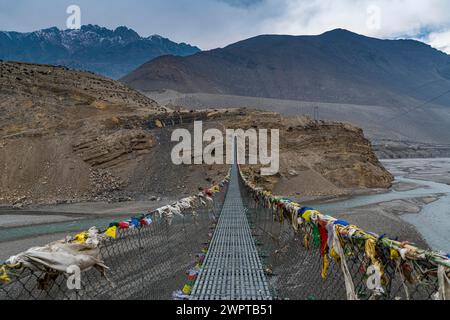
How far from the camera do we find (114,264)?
7820mm

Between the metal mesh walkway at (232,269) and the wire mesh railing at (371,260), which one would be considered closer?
the wire mesh railing at (371,260)

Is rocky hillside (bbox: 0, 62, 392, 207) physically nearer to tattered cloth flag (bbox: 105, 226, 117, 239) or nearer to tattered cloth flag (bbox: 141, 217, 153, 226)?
tattered cloth flag (bbox: 141, 217, 153, 226)

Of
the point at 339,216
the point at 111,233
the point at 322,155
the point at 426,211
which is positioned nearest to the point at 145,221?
the point at 111,233

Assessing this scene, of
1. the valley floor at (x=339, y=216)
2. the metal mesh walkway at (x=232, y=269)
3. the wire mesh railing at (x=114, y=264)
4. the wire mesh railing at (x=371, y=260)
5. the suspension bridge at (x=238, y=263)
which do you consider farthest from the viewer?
the valley floor at (x=339, y=216)

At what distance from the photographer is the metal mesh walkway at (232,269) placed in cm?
439

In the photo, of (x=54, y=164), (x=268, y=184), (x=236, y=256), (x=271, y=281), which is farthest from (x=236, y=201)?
(x=54, y=164)

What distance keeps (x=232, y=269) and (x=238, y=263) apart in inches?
13.9

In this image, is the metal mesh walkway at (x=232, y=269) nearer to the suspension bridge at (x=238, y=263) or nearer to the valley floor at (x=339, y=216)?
the suspension bridge at (x=238, y=263)

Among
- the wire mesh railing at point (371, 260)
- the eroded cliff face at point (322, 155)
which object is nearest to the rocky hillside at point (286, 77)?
the eroded cliff face at point (322, 155)

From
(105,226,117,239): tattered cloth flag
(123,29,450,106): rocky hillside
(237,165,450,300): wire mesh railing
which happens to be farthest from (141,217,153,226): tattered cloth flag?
(123,29,450,106): rocky hillside

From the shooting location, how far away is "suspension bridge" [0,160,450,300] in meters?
2.25

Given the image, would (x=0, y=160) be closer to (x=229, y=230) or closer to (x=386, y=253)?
(x=229, y=230)

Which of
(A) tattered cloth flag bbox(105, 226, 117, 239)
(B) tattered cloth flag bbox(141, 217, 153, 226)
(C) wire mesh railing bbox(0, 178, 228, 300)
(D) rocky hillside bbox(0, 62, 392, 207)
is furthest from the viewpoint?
(D) rocky hillside bbox(0, 62, 392, 207)

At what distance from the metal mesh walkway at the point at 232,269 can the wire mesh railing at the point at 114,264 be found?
588 millimetres
